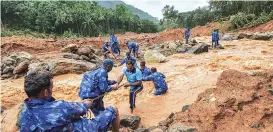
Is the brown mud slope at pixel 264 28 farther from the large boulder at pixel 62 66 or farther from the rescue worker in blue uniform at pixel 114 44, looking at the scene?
the large boulder at pixel 62 66

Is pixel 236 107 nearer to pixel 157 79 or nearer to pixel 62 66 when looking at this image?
pixel 157 79

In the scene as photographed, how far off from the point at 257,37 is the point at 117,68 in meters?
11.5

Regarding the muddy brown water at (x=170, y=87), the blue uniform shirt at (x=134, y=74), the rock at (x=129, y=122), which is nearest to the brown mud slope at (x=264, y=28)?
the muddy brown water at (x=170, y=87)

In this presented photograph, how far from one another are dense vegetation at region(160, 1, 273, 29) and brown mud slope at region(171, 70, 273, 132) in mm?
25613

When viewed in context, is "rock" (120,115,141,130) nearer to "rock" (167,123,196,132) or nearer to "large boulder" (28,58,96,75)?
"rock" (167,123,196,132)

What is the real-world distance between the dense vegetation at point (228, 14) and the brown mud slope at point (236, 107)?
25.6 metres

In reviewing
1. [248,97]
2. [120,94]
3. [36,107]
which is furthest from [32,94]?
[120,94]

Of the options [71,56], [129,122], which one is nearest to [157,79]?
[129,122]

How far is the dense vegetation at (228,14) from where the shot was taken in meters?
31.4

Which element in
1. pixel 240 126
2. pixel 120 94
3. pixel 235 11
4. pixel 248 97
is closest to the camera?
pixel 240 126

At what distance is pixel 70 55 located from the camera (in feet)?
48.4

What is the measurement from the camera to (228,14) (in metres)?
41.8

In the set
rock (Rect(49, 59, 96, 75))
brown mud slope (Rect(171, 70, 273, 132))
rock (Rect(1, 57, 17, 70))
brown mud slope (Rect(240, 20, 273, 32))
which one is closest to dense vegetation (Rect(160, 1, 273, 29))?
brown mud slope (Rect(240, 20, 273, 32))

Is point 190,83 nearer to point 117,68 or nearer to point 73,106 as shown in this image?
point 117,68
